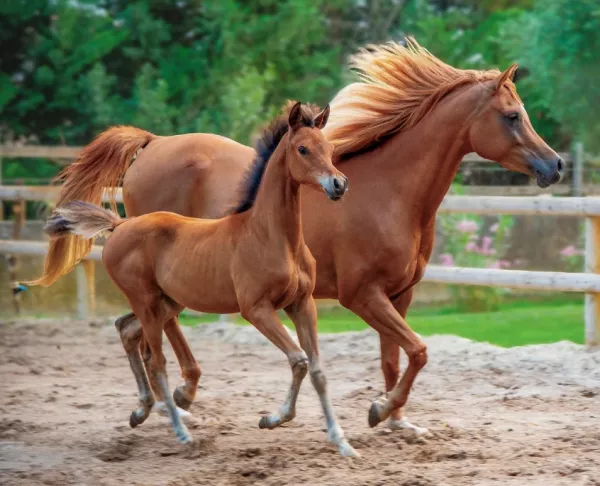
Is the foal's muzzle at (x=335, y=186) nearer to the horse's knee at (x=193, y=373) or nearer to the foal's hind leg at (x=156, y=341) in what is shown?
the foal's hind leg at (x=156, y=341)

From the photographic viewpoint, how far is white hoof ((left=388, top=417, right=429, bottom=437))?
4672 millimetres

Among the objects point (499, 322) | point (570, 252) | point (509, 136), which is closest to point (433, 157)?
point (509, 136)

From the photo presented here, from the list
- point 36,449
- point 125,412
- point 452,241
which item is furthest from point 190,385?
point 452,241

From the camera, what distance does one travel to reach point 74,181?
19.7ft

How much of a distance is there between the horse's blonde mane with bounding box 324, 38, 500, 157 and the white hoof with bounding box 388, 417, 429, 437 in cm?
137

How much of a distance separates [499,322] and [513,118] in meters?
3.82

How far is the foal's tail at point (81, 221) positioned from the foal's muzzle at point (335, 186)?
1.46 metres

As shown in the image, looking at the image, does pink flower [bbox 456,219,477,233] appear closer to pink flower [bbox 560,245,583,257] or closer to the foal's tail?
pink flower [bbox 560,245,583,257]

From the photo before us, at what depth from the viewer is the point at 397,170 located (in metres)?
4.98

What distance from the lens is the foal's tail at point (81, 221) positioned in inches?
202

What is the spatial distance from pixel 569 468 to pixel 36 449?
93.0 inches

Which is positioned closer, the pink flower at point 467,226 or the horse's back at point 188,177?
the horse's back at point 188,177

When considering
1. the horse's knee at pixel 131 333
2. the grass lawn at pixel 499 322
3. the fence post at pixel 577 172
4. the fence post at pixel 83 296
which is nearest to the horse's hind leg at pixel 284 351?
the horse's knee at pixel 131 333

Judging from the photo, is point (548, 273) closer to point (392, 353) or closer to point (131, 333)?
point (392, 353)
